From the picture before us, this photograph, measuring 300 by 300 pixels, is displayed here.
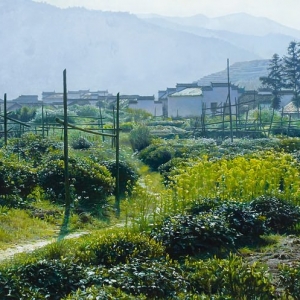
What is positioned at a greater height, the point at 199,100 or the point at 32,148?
the point at 199,100

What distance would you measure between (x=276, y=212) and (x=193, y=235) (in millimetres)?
2335

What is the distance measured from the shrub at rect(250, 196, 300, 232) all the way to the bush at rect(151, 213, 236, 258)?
58.3 inches

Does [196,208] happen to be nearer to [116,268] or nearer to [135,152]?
[116,268]

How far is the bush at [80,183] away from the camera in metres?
15.4

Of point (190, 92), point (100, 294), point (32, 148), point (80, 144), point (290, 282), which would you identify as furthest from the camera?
point (190, 92)

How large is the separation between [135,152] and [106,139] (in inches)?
213

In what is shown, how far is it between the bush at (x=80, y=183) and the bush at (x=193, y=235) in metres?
5.11

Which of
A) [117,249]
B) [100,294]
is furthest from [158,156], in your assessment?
[100,294]

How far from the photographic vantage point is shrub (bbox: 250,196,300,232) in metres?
11.7

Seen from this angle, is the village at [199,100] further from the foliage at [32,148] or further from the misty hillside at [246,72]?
the foliage at [32,148]

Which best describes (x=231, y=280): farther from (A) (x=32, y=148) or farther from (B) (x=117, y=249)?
(A) (x=32, y=148)

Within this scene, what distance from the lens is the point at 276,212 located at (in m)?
11.8

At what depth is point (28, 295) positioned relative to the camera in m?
7.21

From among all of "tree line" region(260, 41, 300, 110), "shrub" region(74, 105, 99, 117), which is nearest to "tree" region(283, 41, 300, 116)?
"tree line" region(260, 41, 300, 110)
